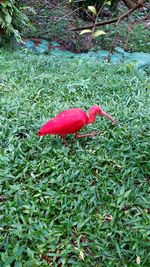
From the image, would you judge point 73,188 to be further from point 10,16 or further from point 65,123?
point 10,16

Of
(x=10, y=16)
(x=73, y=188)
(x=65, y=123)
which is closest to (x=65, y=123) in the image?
(x=65, y=123)

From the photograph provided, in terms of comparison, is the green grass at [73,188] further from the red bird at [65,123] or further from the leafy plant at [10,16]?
the leafy plant at [10,16]

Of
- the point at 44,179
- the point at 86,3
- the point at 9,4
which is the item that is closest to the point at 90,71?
the point at 9,4

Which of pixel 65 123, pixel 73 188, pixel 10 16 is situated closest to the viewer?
pixel 73 188

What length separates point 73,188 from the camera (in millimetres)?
2088

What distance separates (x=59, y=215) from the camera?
1.94 metres

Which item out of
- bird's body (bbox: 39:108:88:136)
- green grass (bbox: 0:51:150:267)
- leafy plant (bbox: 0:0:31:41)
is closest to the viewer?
green grass (bbox: 0:51:150:267)

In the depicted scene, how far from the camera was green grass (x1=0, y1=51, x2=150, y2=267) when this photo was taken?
180cm

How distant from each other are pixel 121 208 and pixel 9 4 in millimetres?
3524

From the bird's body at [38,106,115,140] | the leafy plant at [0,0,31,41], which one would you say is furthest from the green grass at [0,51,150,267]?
the leafy plant at [0,0,31,41]

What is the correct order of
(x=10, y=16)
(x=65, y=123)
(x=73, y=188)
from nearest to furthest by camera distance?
(x=73, y=188) → (x=65, y=123) → (x=10, y=16)

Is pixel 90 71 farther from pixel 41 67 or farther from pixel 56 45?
pixel 56 45

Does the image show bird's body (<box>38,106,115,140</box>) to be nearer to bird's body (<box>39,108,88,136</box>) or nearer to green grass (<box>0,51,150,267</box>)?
bird's body (<box>39,108,88,136</box>)

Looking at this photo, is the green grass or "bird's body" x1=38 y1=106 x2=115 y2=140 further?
"bird's body" x1=38 y1=106 x2=115 y2=140
